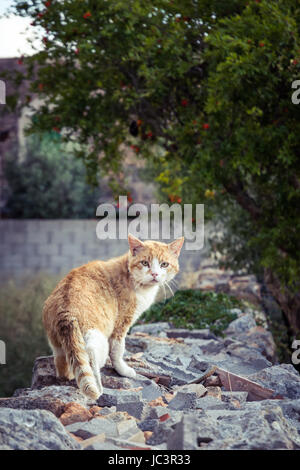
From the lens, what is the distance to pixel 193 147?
19.0 feet

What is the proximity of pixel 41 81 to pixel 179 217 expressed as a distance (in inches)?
104

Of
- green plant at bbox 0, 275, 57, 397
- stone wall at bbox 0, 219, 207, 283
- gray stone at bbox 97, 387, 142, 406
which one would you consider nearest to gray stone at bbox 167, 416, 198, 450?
gray stone at bbox 97, 387, 142, 406

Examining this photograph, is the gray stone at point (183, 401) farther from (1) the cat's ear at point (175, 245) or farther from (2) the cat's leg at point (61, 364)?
(1) the cat's ear at point (175, 245)

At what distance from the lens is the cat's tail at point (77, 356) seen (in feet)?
9.37

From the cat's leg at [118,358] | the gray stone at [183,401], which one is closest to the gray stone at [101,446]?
the gray stone at [183,401]

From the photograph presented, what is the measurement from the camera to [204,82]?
568 centimetres

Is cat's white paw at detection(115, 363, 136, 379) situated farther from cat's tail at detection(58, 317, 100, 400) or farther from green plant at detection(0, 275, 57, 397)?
green plant at detection(0, 275, 57, 397)

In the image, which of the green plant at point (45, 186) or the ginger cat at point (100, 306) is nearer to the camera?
the ginger cat at point (100, 306)

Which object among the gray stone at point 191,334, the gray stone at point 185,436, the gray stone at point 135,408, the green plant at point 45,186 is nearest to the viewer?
the gray stone at point 185,436

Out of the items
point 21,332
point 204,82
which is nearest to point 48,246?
point 21,332

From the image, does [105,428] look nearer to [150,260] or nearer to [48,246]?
[150,260]

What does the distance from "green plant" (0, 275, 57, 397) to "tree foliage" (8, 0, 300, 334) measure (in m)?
3.69
